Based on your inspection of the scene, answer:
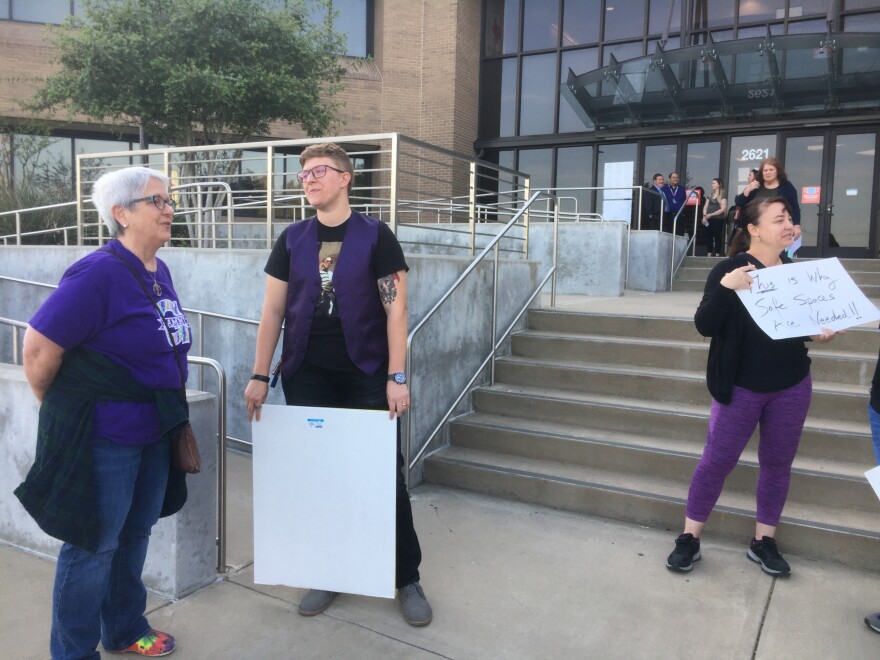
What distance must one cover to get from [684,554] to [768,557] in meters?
0.42

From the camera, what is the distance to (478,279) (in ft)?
17.5

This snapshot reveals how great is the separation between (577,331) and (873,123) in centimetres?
1031

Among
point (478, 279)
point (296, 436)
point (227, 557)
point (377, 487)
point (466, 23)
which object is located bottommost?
point (227, 557)

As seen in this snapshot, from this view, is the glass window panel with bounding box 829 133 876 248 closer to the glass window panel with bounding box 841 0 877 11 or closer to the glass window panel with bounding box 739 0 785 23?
the glass window panel with bounding box 841 0 877 11

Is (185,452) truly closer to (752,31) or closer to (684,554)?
(684,554)

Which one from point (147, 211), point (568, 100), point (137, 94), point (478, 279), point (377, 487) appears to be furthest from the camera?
point (568, 100)

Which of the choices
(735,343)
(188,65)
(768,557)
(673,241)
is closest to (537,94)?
(673,241)

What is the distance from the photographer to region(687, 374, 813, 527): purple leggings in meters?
3.15

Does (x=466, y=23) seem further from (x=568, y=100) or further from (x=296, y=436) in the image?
(x=296, y=436)

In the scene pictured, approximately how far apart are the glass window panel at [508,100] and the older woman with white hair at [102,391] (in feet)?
51.8

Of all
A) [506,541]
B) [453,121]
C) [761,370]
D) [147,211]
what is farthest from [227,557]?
[453,121]

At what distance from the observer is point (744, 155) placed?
45.2 feet

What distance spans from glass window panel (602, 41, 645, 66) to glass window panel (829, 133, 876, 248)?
190 inches

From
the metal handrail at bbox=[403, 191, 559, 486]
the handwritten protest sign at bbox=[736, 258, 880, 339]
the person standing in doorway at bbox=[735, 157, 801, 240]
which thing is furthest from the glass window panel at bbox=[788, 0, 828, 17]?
the handwritten protest sign at bbox=[736, 258, 880, 339]
